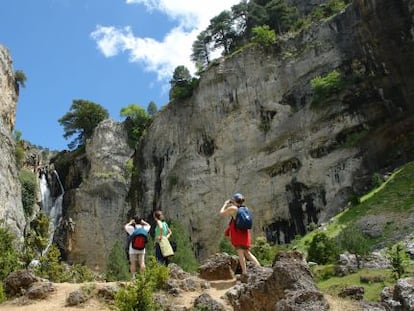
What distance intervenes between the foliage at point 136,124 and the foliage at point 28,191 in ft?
31.2

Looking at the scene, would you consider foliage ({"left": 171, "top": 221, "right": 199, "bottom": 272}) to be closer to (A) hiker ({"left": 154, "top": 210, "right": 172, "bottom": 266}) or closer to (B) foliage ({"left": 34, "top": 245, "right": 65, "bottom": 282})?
(B) foliage ({"left": 34, "top": 245, "right": 65, "bottom": 282})

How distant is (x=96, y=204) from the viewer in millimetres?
46781

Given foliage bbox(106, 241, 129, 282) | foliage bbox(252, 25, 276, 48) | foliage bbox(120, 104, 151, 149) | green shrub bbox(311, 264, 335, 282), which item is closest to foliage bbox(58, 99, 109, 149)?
foliage bbox(120, 104, 151, 149)

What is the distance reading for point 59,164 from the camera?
51469mm

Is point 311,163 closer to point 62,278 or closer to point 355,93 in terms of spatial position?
point 355,93

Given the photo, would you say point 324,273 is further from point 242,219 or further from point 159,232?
point 242,219

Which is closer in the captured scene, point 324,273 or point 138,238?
point 138,238

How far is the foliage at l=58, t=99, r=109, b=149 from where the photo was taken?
58.0m

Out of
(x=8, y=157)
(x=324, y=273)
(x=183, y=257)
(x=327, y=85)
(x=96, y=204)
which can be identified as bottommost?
(x=324, y=273)

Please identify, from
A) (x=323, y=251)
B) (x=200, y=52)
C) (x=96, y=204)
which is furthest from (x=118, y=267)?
(x=200, y=52)

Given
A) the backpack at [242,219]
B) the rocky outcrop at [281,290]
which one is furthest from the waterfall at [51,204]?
the rocky outcrop at [281,290]

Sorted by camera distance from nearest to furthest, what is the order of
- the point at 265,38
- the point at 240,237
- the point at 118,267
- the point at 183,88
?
the point at 240,237 < the point at 118,267 < the point at 265,38 < the point at 183,88

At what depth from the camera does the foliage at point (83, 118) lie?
58.0m

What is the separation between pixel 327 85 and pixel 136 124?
21305 millimetres
